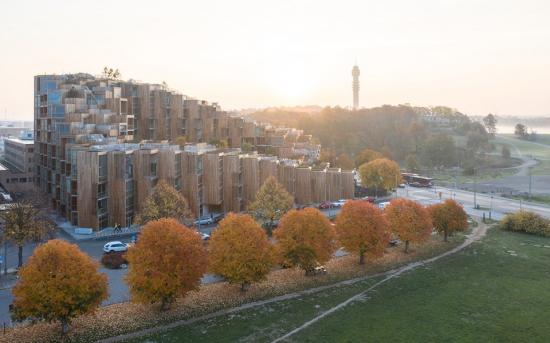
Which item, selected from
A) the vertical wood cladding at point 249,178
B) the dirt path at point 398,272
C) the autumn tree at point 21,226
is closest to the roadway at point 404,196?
the autumn tree at point 21,226

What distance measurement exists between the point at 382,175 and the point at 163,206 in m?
45.5

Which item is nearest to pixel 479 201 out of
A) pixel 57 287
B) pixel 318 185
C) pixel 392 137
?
pixel 318 185

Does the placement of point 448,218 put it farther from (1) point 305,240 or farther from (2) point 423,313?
(2) point 423,313

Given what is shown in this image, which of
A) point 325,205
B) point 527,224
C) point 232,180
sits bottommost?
point 527,224

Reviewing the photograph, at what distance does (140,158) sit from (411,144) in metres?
120

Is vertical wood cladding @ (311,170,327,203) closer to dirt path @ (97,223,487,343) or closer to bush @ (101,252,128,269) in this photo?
dirt path @ (97,223,487,343)

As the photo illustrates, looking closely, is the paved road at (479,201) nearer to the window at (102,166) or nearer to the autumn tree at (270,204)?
the autumn tree at (270,204)

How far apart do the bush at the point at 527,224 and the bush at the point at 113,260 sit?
4728 centimetres

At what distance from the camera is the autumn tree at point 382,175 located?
85.1 meters

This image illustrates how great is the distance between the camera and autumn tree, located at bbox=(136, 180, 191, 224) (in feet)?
165

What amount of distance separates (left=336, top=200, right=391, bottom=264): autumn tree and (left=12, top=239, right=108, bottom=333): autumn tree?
2214cm

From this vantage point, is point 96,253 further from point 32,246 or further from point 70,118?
point 70,118

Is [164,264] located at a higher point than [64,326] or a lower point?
higher

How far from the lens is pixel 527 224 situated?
62.5m
